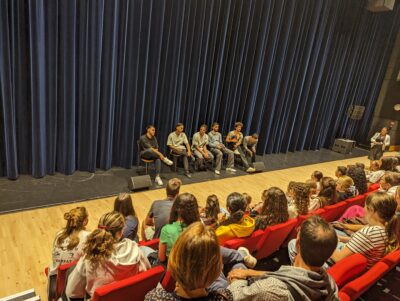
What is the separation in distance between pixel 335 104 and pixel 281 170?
404cm

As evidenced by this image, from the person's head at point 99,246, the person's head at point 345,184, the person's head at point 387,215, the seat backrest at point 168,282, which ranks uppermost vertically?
the person's head at point 387,215

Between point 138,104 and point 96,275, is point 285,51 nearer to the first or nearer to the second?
point 138,104

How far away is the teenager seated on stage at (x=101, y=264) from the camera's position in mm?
1677

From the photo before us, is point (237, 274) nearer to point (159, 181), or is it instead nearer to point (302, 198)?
point (302, 198)

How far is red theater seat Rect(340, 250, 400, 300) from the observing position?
1738 mm

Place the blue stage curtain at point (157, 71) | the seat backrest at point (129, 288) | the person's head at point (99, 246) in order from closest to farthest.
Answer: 1. the seat backrest at point (129, 288)
2. the person's head at point (99, 246)
3. the blue stage curtain at point (157, 71)

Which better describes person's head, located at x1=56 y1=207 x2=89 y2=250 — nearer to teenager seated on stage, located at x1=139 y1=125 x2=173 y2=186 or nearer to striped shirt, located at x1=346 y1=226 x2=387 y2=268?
striped shirt, located at x1=346 y1=226 x2=387 y2=268

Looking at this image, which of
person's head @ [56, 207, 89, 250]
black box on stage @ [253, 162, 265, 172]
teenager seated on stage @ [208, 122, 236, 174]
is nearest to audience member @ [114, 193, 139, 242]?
person's head @ [56, 207, 89, 250]

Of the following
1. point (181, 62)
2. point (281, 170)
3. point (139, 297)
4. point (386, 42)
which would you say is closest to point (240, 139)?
point (281, 170)

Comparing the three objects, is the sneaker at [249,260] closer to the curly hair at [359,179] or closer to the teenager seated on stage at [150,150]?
the curly hair at [359,179]

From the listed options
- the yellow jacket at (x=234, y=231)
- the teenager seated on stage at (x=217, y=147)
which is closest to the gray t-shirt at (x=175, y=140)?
the teenager seated on stage at (x=217, y=147)

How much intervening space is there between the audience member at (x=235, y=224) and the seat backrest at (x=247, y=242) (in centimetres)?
5

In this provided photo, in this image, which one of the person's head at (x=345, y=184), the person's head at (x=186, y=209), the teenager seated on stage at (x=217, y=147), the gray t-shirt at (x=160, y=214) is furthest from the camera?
the teenager seated on stage at (x=217, y=147)

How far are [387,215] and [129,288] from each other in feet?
6.22
